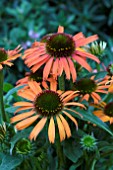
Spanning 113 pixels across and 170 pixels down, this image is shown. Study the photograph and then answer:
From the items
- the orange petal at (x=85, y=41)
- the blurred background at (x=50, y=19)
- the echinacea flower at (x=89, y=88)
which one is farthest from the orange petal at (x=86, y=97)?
the blurred background at (x=50, y=19)

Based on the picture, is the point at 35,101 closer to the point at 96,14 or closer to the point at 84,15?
the point at 84,15

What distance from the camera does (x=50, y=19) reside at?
7.13 ft

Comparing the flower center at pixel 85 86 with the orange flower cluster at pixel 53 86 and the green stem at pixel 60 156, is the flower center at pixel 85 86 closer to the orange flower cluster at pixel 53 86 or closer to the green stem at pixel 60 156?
the orange flower cluster at pixel 53 86

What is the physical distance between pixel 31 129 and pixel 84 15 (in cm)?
139

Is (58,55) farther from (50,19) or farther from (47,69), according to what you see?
(50,19)

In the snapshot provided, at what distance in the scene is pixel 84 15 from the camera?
2182 mm

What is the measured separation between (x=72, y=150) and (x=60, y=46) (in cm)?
20

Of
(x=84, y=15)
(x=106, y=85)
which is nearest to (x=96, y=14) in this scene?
(x=84, y=15)

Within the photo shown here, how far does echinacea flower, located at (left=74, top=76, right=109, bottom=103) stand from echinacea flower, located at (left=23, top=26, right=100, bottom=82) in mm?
33

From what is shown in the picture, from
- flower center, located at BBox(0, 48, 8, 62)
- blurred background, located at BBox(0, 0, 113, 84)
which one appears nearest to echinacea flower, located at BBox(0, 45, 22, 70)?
flower center, located at BBox(0, 48, 8, 62)

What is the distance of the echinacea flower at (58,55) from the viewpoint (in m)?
0.86

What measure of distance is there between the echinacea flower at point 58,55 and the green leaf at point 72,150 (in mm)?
132

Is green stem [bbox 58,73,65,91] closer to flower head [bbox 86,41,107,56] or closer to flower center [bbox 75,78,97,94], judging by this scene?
flower center [bbox 75,78,97,94]

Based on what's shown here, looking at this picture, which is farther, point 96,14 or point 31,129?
point 96,14
